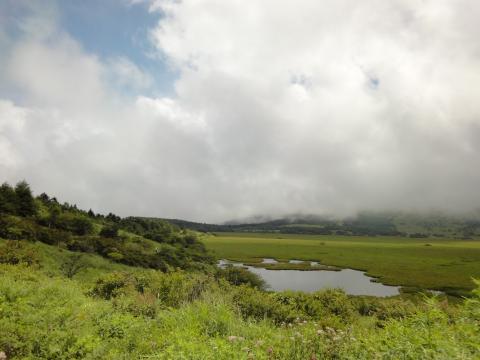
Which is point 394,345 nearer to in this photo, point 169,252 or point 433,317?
point 433,317

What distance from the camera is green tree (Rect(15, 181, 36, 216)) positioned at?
61.6 m

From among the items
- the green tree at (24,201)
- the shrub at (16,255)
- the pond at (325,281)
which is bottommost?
the pond at (325,281)

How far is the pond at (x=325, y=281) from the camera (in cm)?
6525

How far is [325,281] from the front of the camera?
7612 cm

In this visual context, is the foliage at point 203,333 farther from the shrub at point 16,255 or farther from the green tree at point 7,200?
the green tree at point 7,200

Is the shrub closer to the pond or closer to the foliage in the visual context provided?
the foliage

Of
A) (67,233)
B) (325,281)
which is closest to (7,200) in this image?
(67,233)

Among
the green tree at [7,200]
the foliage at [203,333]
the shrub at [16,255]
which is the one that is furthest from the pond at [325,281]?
the foliage at [203,333]

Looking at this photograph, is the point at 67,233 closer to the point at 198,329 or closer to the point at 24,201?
the point at 24,201

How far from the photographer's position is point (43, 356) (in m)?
8.08

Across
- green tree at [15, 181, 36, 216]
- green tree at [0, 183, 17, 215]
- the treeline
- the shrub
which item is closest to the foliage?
the shrub

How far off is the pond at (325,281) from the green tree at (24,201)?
46485 millimetres

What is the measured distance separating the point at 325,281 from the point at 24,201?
65985 millimetres

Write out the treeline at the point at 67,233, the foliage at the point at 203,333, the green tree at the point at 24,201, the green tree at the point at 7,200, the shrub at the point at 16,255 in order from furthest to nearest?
the green tree at the point at 24,201, the green tree at the point at 7,200, the treeline at the point at 67,233, the shrub at the point at 16,255, the foliage at the point at 203,333
